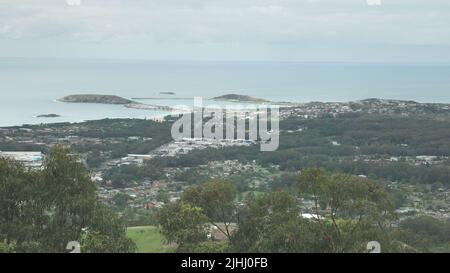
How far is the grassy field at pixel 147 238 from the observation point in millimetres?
5637

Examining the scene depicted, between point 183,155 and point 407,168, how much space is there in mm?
5354

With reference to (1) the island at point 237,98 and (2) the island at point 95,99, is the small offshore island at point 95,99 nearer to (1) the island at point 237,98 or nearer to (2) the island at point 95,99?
(2) the island at point 95,99

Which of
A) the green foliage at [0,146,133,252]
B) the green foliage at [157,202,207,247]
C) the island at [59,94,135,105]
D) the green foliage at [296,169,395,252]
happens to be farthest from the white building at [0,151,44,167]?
the island at [59,94,135,105]

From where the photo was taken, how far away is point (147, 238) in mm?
6340

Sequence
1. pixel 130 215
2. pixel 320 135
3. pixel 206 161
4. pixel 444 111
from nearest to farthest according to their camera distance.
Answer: pixel 130 215 → pixel 206 161 → pixel 320 135 → pixel 444 111

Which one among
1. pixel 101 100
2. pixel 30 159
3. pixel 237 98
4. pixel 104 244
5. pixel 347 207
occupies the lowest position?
pixel 237 98

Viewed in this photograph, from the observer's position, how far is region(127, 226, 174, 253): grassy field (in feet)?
18.5

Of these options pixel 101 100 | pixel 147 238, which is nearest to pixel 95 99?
pixel 101 100

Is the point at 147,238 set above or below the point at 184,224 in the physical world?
below

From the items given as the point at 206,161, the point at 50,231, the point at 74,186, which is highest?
the point at 74,186

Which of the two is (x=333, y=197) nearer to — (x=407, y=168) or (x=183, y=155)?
(x=407, y=168)

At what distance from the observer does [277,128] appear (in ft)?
67.2

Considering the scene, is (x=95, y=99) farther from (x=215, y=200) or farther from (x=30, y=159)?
(x=215, y=200)
